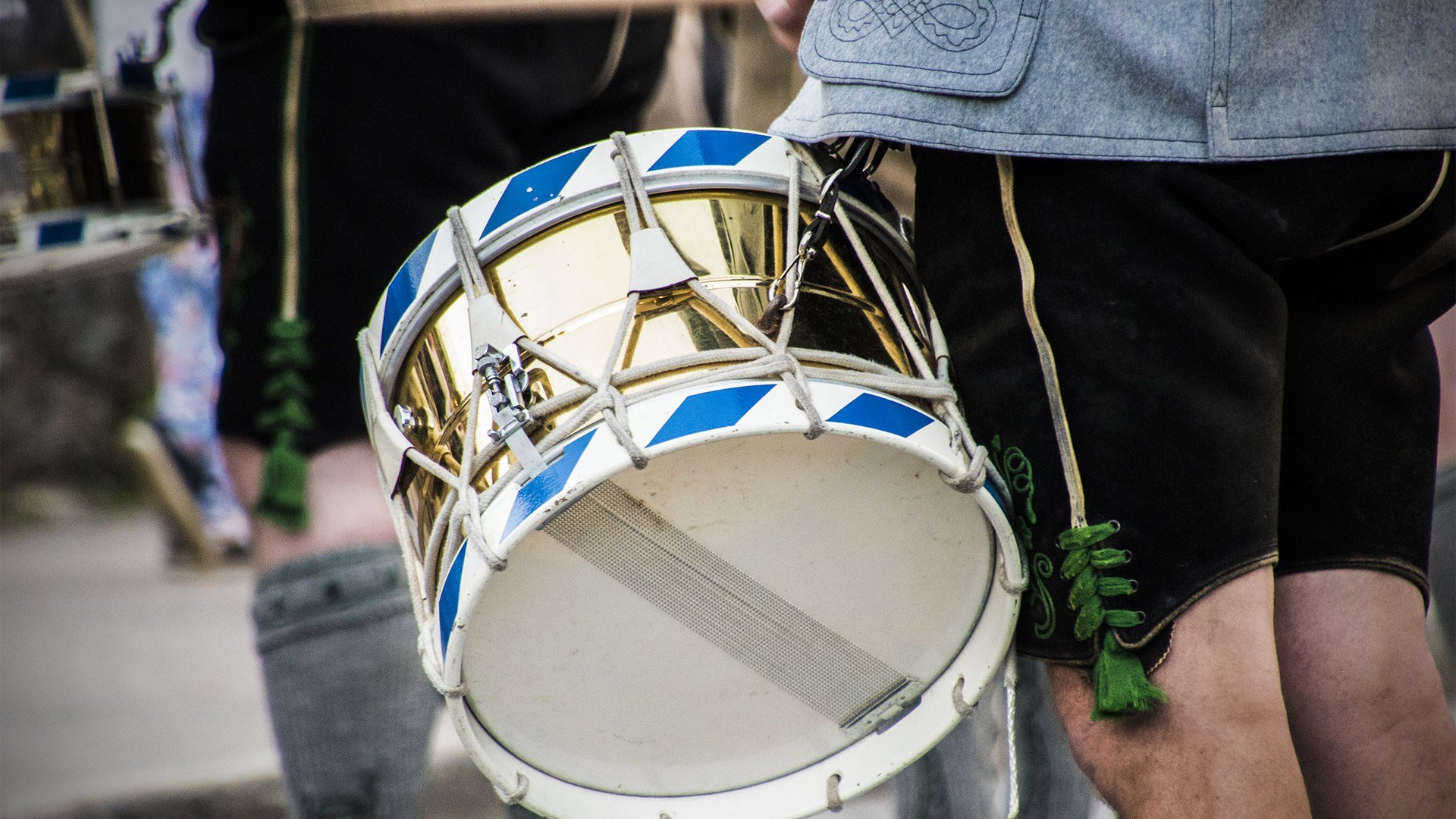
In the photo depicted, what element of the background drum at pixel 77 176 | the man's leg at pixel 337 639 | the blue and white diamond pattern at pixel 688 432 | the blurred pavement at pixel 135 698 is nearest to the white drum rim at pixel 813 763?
the blue and white diamond pattern at pixel 688 432

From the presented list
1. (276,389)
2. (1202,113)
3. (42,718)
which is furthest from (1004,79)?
(42,718)

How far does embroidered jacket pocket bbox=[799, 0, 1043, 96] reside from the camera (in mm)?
873

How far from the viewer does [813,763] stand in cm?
111

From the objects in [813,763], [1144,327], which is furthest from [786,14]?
[813,763]

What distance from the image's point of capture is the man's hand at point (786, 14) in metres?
1.11

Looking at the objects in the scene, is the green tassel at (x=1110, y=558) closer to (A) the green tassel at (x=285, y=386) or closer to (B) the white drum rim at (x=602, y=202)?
(B) the white drum rim at (x=602, y=202)

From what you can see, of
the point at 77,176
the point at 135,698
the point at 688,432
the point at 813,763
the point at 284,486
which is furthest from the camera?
the point at 135,698

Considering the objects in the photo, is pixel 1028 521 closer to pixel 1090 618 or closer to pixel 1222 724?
pixel 1090 618

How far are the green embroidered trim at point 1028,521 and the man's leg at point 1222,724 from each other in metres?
0.10

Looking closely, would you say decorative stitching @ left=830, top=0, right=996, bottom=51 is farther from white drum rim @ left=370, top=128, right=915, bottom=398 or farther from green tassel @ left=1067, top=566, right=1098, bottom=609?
green tassel @ left=1067, top=566, right=1098, bottom=609

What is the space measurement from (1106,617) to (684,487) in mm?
321

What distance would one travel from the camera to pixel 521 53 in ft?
4.87

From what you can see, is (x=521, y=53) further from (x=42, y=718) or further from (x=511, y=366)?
(x=42, y=718)

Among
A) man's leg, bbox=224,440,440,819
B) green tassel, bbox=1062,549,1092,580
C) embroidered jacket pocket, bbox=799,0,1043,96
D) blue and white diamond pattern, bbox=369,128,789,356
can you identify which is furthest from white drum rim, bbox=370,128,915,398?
man's leg, bbox=224,440,440,819
